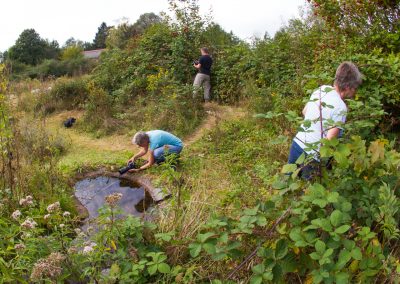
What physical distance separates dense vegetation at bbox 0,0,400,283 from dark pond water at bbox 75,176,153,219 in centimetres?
35

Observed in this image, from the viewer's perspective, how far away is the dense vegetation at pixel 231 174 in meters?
2.31

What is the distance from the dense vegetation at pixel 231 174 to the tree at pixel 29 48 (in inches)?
1089

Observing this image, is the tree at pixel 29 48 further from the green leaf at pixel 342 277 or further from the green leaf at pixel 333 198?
the green leaf at pixel 342 277

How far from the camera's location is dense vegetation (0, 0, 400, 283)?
2307mm

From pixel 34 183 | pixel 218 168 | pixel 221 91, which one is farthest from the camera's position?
pixel 221 91

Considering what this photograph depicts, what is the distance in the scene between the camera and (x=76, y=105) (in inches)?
488

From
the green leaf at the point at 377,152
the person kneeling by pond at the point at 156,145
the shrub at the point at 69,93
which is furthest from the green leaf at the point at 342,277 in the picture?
the shrub at the point at 69,93

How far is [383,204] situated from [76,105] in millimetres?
11331

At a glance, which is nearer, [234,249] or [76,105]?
[234,249]

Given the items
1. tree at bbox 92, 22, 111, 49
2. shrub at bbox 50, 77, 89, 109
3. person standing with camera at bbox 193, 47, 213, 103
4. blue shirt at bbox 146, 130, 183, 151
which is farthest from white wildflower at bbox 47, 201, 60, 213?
A: tree at bbox 92, 22, 111, 49

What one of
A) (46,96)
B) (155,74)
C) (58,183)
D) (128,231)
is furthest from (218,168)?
(46,96)

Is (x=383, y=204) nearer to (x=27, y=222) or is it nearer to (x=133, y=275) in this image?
(x=133, y=275)

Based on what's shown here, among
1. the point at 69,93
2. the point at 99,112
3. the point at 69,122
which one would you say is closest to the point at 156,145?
the point at 99,112

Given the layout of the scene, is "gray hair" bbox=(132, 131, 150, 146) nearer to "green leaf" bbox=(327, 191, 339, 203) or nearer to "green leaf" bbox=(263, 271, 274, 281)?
"green leaf" bbox=(263, 271, 274, 281)
